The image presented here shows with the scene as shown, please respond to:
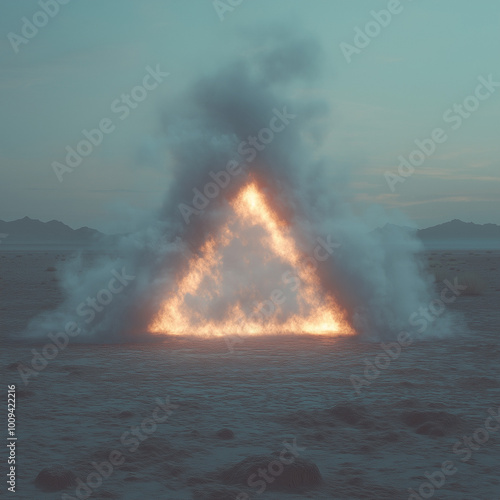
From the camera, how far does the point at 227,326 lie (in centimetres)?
1830

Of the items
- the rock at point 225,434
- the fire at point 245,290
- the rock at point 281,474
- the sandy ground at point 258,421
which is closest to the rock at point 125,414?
the sandy ground at point 258,421

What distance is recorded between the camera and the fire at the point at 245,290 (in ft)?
59.3

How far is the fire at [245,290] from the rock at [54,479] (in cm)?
1054

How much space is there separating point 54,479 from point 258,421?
3.49m

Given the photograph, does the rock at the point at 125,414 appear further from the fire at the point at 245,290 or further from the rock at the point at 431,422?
the fire at the point at 245,290

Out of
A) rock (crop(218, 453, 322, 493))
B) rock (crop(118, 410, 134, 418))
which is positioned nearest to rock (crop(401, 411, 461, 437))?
rock (crop(218, 453, 322, 493))

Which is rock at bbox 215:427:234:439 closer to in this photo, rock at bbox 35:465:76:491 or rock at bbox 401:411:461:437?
rock at bbox 35:465:76:491

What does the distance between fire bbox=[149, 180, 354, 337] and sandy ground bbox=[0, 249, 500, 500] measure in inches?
83.1

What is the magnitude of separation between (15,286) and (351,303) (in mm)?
23470

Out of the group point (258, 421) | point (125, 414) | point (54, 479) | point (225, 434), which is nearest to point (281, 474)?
point (225, 434)

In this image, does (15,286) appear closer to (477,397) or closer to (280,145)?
(280,145)

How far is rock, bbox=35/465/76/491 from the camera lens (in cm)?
711

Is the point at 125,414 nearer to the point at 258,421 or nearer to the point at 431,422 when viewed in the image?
the point at 258,421

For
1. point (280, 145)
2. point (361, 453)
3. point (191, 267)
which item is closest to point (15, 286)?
point (191, 267)
